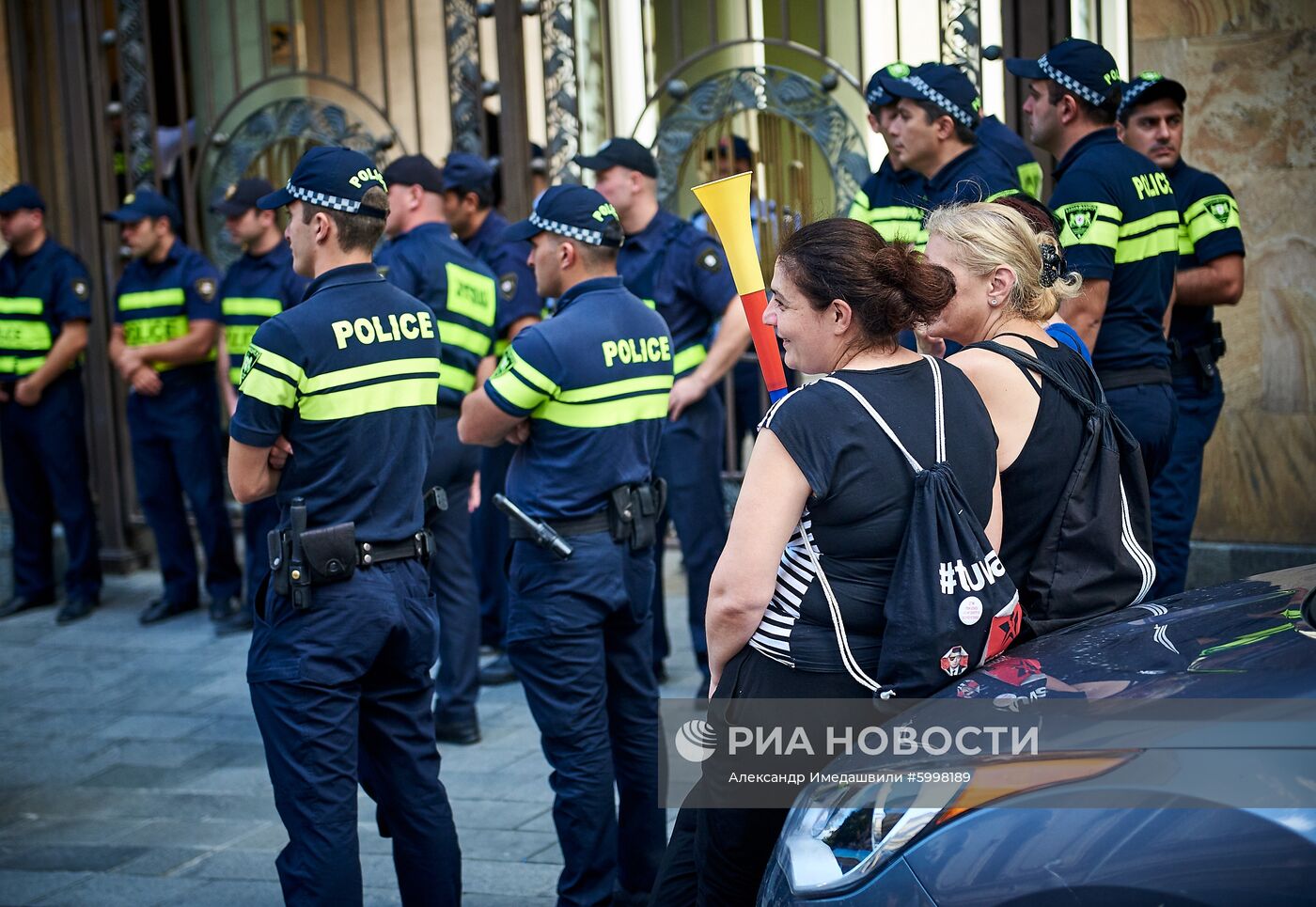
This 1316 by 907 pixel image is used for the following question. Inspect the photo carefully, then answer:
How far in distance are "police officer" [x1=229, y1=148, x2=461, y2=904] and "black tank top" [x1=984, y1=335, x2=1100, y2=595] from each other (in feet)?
4.90

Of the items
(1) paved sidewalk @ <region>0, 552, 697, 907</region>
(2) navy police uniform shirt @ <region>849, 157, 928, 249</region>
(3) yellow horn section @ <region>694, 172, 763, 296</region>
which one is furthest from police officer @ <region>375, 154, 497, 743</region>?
(3) yellow horn section @ <region>694, 172, 763, 296</region>

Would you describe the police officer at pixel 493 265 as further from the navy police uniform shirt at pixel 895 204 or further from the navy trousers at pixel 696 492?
the navy police uniform shirt at pixel 895 204

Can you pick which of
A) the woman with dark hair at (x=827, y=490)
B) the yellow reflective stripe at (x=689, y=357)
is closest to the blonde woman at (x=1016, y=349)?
the woman with dark hair at (x=827, y=490)

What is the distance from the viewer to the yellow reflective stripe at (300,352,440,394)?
347 cm

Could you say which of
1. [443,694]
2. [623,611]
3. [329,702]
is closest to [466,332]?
[443,694]

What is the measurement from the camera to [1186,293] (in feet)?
16.9

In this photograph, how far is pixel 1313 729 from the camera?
2.12 metres

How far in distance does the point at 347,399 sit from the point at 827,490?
4.53ft

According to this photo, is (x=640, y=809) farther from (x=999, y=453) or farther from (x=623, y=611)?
(x=999, y=453)

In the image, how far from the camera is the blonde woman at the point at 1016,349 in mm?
2994

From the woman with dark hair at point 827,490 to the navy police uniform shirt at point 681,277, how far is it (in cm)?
301

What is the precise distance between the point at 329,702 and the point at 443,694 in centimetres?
217

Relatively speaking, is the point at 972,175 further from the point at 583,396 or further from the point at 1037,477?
the point at 1037,477

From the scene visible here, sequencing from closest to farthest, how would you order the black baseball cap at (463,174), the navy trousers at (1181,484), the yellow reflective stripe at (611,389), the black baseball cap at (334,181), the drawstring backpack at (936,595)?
the drawstring backpack at (936,595), the black baseball cap at (334,181), the yellow reflective stripe at (611,389), the navy trousers at (1181,484), the black baseball cap at (463,174)
